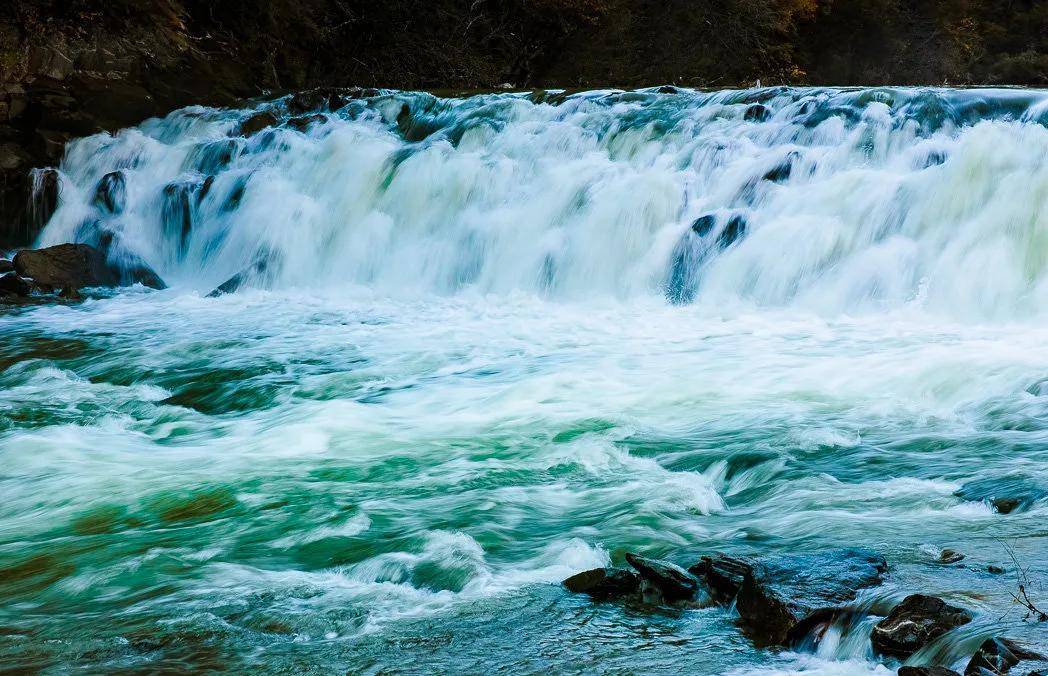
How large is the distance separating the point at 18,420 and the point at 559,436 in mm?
3371

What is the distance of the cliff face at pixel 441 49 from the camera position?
16.1 meters

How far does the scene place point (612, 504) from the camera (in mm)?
4777

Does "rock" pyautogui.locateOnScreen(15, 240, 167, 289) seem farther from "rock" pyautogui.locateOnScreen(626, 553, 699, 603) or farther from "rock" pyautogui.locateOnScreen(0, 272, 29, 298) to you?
"rock" pyautogui.locateOnScreen(626, 553, 699, 603)

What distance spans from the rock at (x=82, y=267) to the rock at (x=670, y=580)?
10.3 metres

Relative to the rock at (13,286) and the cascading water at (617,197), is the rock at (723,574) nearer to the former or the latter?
the cascading water at (617,197)

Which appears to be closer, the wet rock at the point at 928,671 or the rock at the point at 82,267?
the wet rock at the point at 928,671

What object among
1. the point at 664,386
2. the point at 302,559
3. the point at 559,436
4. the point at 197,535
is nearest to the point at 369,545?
the point at 302,559

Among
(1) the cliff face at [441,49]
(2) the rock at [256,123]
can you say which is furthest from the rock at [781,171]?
(1) the cliff face at [441,49]

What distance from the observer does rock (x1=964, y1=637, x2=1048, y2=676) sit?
2.65 metres

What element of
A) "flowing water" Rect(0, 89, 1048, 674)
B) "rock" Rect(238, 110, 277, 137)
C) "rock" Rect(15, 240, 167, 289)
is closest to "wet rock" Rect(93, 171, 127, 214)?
"flowing water" Rect(0, 89, 1048, 674)

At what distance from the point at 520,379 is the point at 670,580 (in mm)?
4069

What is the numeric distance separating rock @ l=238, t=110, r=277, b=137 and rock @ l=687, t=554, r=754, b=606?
13380 mm

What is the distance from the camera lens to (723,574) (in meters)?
3.51

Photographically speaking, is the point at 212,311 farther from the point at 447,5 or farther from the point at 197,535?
the point at 447,5
